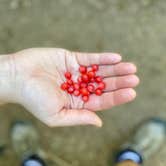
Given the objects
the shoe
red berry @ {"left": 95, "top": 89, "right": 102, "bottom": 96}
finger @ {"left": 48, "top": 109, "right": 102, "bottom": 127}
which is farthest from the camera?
the shoe

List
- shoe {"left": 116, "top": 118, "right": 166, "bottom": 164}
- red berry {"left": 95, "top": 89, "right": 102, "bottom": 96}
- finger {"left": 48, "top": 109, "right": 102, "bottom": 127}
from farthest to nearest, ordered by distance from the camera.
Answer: shoe {"left": 116, "top": 118, "right": 166, "bottom": 164}, red berry {"left": 95, "top": 89, "right": 102, "bottom": 96}, finger {"left": 48, "top": 109, "right": 102, "bottom": 127}

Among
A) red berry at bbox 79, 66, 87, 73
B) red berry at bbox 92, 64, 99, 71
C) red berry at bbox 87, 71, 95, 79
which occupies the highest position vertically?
red berry at bbox 92, 64, 99, 71

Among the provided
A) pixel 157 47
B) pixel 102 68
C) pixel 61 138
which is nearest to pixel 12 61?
pixel 102 68

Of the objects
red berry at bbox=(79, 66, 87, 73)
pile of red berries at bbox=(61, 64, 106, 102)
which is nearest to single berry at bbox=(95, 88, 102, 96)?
pile of red berries at bbox=(61, 64, 106, 102)

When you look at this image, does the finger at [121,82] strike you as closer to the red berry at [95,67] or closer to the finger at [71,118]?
the red berry at [95,67]

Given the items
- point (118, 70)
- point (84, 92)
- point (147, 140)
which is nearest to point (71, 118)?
point (84, 92)

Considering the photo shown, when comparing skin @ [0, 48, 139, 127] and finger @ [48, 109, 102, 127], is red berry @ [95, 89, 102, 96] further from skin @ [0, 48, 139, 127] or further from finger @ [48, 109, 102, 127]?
finger @ [48, 109, 102, 127]

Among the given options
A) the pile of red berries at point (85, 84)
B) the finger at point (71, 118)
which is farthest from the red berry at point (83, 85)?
the finger at point (71, 118)

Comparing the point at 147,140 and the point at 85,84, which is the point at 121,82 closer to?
the point at 85,84
